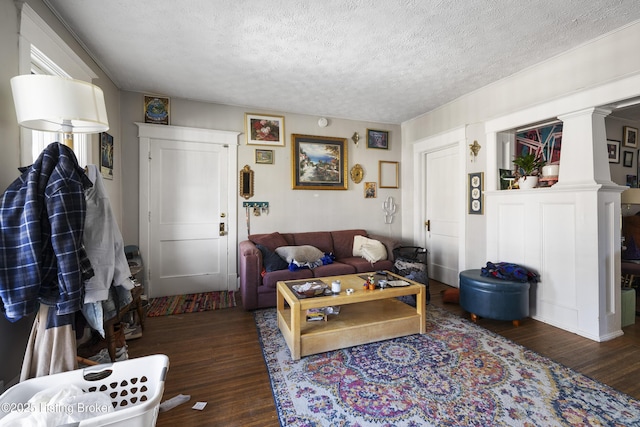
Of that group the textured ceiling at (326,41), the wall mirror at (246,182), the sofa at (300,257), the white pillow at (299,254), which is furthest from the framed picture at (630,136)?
the wall mirror at (246,182)

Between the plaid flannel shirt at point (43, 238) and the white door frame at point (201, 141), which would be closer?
the plaid flannel shirt at point (43, 238)

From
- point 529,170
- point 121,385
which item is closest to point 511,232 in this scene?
point 529,170

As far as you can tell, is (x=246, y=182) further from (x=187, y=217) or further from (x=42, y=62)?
(x=42, y=62)

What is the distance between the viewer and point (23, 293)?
49.8 inches

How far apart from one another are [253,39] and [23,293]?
7.55ft

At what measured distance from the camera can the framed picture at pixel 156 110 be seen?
358 cm

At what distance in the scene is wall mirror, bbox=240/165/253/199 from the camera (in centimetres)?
396

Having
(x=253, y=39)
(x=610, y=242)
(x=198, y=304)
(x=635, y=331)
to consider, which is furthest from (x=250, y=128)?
(x=635, y=331)

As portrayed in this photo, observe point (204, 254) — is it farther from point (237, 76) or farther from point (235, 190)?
point (237, 76)

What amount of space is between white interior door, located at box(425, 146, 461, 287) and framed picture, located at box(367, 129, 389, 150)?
2.46 ft

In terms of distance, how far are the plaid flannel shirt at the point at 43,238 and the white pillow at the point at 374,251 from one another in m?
3.06

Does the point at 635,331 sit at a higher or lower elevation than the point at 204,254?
lower

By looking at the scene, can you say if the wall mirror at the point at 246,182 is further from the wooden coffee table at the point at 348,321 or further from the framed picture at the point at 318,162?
the wooden coffee table at the point at 348,321

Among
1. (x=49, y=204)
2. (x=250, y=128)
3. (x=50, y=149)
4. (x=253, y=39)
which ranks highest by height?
(x=253, y=39)
